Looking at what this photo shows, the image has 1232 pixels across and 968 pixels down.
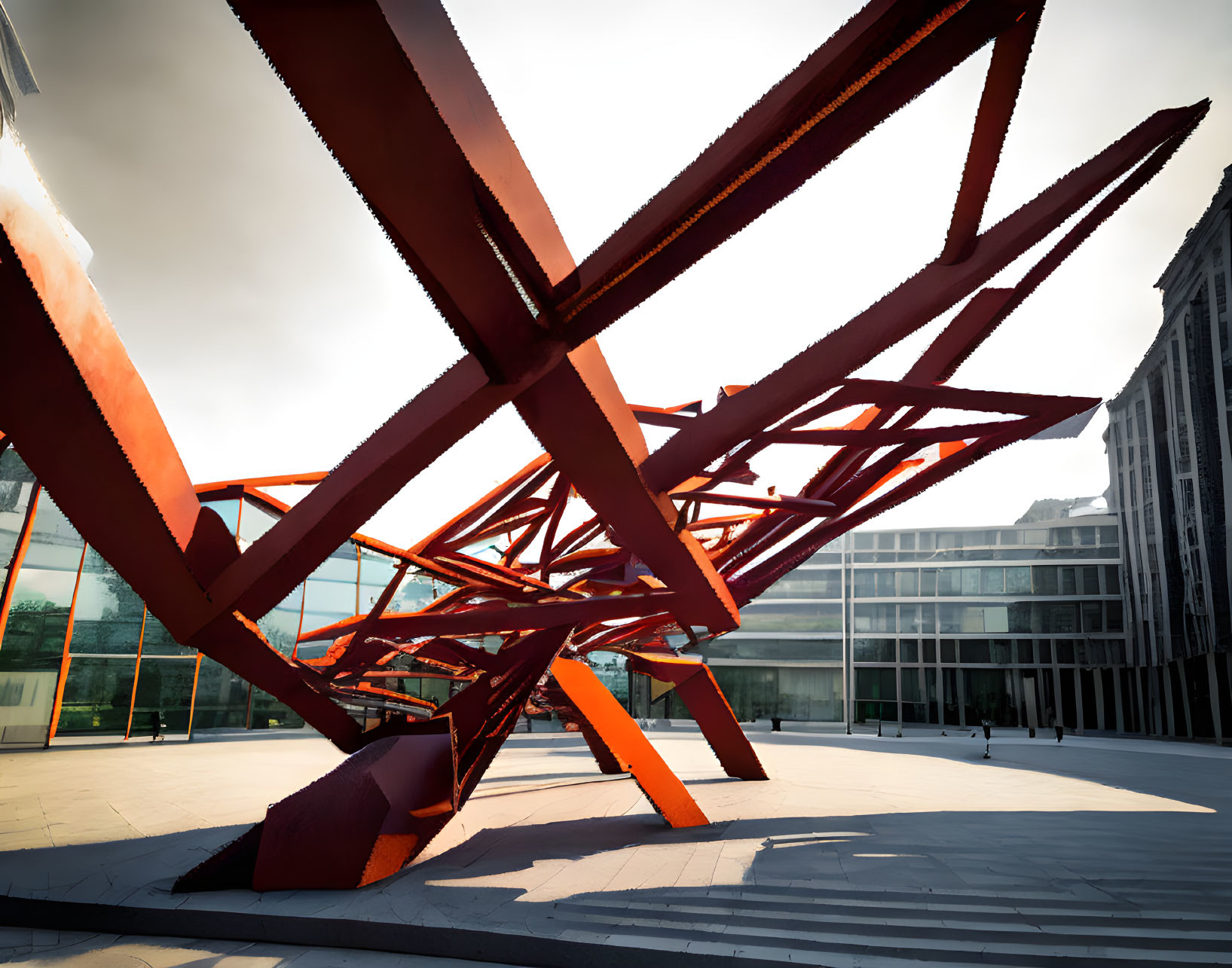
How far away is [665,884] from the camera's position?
747 cm

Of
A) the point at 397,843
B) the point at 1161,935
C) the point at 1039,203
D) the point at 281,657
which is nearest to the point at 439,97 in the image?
the point at 1039,203

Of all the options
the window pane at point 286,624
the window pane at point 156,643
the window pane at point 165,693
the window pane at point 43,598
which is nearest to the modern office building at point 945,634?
the window pane at point 286,624

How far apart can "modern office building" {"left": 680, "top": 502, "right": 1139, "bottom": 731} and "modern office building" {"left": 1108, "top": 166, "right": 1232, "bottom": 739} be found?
14.2 feet

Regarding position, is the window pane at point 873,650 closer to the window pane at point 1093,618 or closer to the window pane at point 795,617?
the window pane at point 795,617

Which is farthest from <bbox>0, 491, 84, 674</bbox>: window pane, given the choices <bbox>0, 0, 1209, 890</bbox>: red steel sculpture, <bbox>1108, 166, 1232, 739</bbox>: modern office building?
<bbox>1108, 166, 1232, 739</bbox>: modern office building

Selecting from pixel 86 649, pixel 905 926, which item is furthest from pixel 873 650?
pixel 905 926

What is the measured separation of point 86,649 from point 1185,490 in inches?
1620

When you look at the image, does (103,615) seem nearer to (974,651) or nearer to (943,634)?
(943,634)

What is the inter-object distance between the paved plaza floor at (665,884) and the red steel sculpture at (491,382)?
0.91m

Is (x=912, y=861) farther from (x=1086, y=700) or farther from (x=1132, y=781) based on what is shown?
(x=1086, y=700)

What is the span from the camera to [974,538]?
46812 millimetres

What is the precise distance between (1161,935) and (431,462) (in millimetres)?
7063

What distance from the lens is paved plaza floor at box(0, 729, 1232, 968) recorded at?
6094 mm

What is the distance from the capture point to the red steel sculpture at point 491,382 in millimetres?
3146
